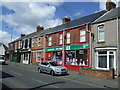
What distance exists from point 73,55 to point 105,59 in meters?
6.15

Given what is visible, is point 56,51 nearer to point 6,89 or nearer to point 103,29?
point 103,29

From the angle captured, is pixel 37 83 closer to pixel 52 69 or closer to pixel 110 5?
pixel 52 69

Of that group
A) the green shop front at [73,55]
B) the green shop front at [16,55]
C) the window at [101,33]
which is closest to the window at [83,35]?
the green shop front at [73,55]

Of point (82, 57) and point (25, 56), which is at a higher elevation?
point (82, 57)

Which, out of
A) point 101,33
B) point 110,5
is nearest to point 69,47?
point 101,33

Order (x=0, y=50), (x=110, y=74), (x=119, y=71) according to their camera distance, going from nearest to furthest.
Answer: (x=110, y=74)
(x=119, y=71)
(x=0, y=50)

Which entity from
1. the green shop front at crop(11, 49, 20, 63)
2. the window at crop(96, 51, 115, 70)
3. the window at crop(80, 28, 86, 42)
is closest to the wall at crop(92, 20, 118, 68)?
the window at crop(96, 51, 115, 70)

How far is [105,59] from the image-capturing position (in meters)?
17.5

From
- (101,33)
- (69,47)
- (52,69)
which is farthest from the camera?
(69,47)

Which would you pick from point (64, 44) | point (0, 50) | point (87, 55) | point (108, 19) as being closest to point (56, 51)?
point (64, 44)

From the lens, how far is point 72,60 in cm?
2286

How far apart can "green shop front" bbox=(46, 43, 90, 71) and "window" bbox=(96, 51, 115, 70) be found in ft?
5.75

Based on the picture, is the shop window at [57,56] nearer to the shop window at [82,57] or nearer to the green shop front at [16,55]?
the shop window at [82,57]

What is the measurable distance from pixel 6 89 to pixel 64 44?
52.5 ft
